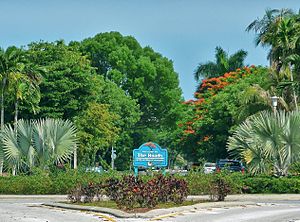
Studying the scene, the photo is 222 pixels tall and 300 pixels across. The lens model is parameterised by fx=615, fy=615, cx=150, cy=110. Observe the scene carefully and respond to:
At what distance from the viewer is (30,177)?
1287 inches

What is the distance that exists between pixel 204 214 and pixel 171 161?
280 ft

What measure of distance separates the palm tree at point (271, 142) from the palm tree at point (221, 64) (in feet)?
124

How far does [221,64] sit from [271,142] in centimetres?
3939

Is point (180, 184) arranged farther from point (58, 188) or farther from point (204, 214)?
point (58, 188)

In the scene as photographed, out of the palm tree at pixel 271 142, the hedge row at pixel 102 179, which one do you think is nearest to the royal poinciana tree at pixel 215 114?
the palm tree at pixel 271 142

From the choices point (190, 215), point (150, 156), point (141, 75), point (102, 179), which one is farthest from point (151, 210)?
point (141, 75)

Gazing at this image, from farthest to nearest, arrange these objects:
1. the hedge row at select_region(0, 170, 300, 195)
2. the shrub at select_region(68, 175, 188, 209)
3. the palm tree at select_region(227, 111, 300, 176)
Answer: the palm tree at select_region(227, 111, 300, 176) → the hedge row at select_region(0, 170, 300, 195) → the shrub at select_region(68, 175, 188, 209)

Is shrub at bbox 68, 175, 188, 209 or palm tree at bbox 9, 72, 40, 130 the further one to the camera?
palm tree at bbox 9, 72, 40, 130

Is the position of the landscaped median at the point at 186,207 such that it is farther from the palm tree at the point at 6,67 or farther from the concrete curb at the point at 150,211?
the palm tree at the point at 6,67

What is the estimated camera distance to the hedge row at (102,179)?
30750mm

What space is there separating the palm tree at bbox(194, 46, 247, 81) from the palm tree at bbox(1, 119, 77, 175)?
38486 millimetres

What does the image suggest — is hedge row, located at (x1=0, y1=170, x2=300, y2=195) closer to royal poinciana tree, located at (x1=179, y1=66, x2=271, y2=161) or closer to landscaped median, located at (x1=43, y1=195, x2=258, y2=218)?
landscaped median, located at (x1=43, y1=195, x2=258, y2=218)

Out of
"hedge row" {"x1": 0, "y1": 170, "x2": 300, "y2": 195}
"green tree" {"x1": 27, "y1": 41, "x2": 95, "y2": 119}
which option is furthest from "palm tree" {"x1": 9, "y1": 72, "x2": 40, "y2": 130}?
"hedge row" {"x1": 0, "y1": 170, "x2": 300, "y2": 195}

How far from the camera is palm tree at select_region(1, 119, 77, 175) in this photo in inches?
1315
